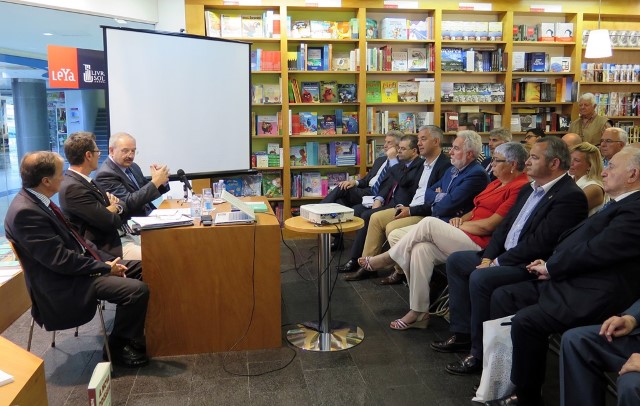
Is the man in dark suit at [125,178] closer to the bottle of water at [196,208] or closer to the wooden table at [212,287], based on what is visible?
the bottle of water at [196,208]

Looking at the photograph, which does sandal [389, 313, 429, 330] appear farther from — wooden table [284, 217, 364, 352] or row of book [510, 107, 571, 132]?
row of book [510, 107, 571, 132]

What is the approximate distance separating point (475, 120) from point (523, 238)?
12.7 ft

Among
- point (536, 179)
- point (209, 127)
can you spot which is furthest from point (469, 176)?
point (209, 127)

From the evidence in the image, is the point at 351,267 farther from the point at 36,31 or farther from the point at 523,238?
the point at 36,31

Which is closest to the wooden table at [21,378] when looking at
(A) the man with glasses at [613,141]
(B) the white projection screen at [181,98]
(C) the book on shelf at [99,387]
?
(C) the book on shelf at [99,387]

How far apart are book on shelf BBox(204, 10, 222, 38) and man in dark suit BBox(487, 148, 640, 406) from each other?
4.51 meters

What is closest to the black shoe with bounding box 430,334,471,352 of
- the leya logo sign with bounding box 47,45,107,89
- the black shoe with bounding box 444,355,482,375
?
the black shoe with bounding box 444,355,482,375

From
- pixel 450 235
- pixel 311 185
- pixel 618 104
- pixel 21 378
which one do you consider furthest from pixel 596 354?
pixel 618 104

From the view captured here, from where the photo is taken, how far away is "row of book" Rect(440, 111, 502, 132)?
21.1ft

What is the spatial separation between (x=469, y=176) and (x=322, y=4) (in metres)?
3.04

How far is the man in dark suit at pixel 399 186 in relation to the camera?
4867mm

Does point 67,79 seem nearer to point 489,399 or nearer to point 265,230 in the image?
point 265,230

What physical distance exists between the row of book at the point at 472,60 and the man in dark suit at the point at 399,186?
5.85 ft

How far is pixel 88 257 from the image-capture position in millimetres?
2809
